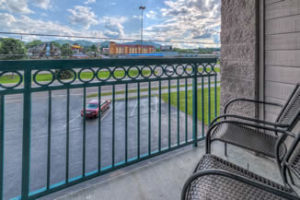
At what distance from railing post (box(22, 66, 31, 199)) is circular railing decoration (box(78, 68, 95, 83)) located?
0.29 metres

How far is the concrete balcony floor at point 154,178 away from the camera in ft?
4.14

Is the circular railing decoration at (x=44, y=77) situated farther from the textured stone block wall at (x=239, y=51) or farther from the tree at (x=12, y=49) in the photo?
the textured stone block wall at (x=239, y=51)

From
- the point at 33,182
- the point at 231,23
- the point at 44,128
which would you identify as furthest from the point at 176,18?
the point at 33,182

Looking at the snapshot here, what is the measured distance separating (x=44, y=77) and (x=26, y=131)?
33cm

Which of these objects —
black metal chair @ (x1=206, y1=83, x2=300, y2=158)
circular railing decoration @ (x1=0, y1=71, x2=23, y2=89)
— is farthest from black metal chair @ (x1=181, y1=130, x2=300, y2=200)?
circular railing decoration @ (x1=0, y1=71, x2=23, y2=89)

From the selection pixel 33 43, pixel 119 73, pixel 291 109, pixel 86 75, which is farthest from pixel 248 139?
pixel 33 43

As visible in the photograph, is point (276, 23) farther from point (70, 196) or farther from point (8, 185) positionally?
point (8, 185)

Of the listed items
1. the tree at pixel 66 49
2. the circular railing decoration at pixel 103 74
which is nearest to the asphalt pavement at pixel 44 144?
the circular railing decoration at pixel 103 74

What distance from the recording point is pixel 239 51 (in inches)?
70.0

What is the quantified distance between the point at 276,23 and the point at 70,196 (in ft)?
6.66

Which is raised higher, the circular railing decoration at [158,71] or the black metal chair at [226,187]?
the circular railing decoration at [158,71]

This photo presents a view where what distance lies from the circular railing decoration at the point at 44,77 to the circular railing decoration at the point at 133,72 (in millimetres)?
521

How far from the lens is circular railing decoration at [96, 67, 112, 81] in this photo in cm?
127

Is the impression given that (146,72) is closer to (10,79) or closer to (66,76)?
(66,76)
